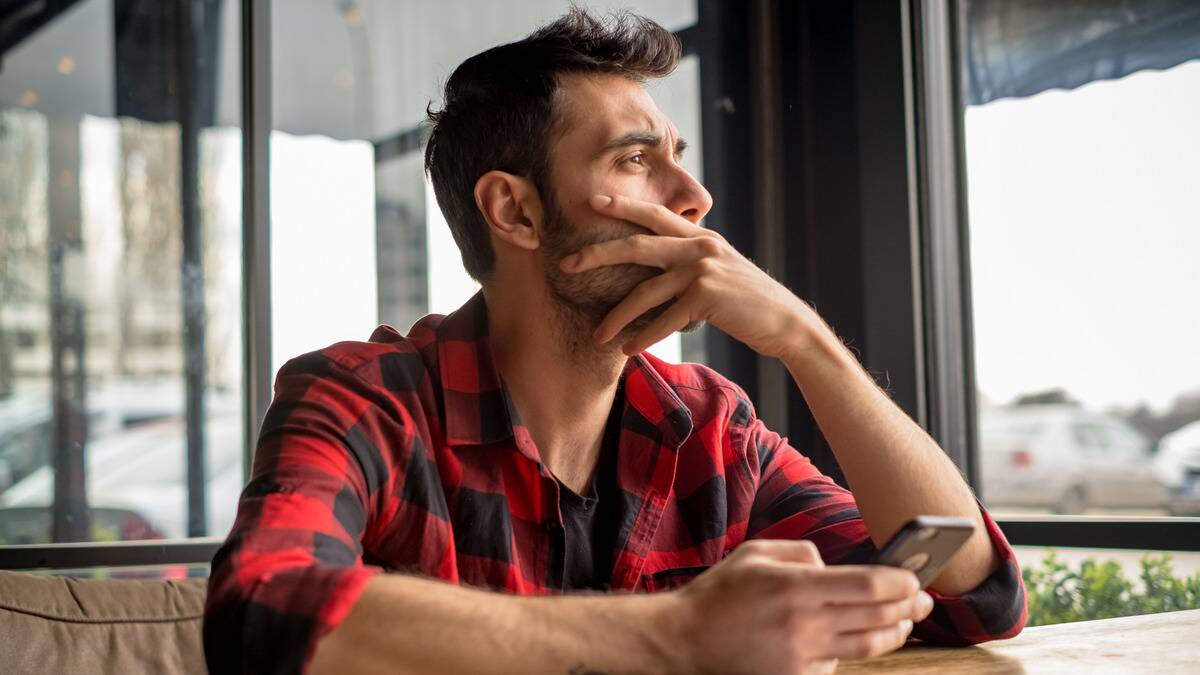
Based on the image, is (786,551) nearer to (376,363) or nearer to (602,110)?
(376,363)

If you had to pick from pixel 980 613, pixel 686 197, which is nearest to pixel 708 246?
pixel 686 197

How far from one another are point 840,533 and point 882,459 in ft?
0.56

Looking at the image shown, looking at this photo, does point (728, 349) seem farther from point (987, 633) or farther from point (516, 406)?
point (987, 633)

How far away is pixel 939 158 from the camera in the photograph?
9.39 feet

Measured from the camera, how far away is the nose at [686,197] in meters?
1.62

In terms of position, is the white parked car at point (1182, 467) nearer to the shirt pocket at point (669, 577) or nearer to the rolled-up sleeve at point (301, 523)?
the shirt pocket at point (669, 577)

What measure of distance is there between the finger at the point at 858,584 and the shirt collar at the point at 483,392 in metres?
0.61

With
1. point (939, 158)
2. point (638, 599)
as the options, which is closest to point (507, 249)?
point (638, 599)

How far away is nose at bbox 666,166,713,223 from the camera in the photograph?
162cm

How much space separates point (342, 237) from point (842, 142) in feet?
5.04

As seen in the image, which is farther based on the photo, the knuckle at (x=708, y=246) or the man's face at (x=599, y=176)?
the man's face at (x=599, y=176)

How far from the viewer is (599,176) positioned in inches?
64.9

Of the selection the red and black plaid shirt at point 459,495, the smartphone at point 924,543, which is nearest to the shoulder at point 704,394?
the red and black plaid shirt at point 459,495

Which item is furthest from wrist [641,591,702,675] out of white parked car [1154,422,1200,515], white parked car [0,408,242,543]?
white parked car [0,408,242,543]
